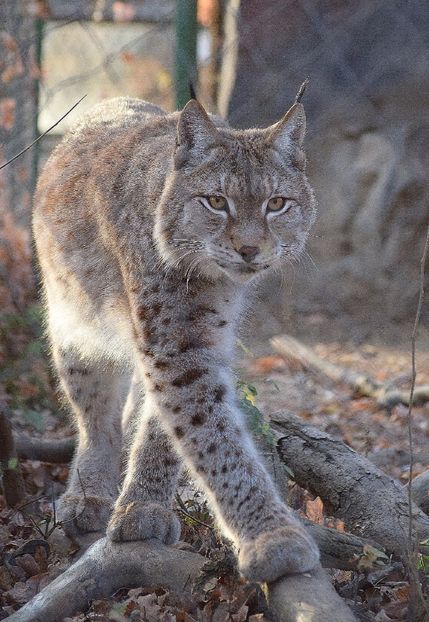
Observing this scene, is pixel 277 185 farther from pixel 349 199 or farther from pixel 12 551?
pixel 349 199

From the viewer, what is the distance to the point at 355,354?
6855 millimetres

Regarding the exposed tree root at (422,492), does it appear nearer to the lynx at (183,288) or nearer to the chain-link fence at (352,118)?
the lynx at (183,288)

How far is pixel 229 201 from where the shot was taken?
12.4 feet

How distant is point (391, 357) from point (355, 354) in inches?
9.8

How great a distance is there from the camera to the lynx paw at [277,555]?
3.02m

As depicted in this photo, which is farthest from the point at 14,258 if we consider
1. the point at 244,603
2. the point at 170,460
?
the point at 244,603

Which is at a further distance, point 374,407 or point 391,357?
point 391,357

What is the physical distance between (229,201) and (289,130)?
1.40 ft

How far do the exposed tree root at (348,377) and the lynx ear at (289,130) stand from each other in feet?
7.43

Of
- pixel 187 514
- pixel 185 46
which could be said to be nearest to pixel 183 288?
pixel 187 514

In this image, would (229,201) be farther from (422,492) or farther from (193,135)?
(422,492)

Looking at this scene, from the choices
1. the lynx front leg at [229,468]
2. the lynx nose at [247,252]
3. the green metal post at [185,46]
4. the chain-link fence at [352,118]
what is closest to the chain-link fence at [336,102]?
the chain-link fence at [352,118]

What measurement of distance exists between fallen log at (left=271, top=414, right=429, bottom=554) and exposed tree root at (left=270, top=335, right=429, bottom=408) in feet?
5.96

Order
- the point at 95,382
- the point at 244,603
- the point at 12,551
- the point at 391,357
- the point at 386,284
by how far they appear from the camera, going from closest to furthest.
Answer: the point at 244,603 < the point at 12,551 < the point at 95,382 < the point at 391,357 < the point at 386,284
